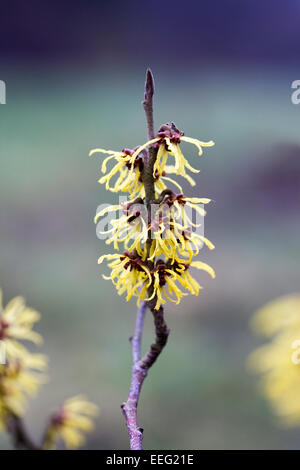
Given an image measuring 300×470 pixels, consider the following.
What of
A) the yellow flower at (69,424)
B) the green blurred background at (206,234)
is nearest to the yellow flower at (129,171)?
the yellow flower at (69,424)

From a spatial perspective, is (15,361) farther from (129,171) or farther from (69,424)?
(129,171)

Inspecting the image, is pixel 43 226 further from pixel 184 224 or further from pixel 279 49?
pixel 279 49

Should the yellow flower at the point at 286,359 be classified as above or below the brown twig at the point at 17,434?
above

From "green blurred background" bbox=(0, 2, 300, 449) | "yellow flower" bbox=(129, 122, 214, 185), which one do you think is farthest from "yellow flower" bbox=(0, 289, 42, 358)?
"green blurred background" bbox=(0, 2, 300, 449)

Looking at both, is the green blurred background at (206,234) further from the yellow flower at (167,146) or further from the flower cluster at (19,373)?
the yellow flower at (167,146)

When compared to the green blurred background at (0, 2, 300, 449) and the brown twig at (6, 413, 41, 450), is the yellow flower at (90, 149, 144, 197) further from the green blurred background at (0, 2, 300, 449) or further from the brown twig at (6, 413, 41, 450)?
the green blurred background at (0, 2, 300, 449)

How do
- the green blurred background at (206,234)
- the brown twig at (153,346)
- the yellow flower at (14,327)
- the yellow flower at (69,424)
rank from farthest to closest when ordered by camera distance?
the green blurred background at (206,234)
the yellow flower at (69,424)
the yellow flower at (14,327)
the brown twig at (153,346)

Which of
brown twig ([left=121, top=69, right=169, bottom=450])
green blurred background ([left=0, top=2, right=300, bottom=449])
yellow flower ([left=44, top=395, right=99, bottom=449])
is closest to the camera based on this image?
brown twig ([left=121, top=69, right=169, bottom=450])
